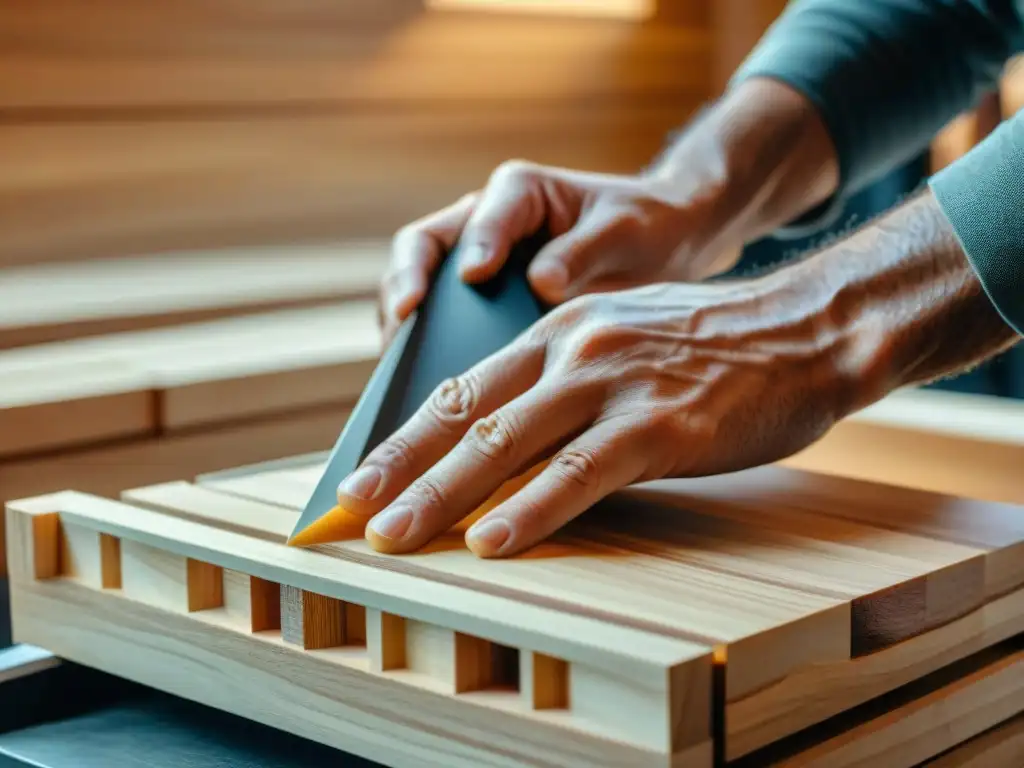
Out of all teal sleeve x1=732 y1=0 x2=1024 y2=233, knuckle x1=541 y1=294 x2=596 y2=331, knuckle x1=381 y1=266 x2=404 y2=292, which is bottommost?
knuckle x1=541 y1=294 x2=596 y2=331

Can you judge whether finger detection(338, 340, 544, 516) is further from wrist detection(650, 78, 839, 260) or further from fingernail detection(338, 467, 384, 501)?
wrist detection(650, 78, 839, 260)

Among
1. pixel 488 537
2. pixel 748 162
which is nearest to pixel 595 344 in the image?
pixel 488 537

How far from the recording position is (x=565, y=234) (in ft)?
3.22

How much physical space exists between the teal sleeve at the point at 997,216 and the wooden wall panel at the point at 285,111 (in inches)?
50.0

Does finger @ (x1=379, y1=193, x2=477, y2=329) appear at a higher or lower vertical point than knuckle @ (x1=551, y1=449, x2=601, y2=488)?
higher

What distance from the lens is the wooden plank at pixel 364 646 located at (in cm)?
54

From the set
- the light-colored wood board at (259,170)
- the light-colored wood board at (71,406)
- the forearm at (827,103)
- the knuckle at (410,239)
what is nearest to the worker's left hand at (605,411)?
the knuckle at (410,239)

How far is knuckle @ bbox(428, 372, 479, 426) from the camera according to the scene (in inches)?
30.2

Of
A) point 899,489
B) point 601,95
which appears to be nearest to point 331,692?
point 899,489

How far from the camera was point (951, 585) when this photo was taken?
0.67 meters

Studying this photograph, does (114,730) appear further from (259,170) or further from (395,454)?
(259,170)

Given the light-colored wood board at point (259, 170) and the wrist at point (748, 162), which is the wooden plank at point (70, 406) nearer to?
the light-colored wood board at point (259, 170)

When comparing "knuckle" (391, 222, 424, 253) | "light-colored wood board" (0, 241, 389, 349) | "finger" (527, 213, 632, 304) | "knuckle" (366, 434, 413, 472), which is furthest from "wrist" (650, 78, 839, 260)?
"light-colored wood board" (0, 241, 389, 349)

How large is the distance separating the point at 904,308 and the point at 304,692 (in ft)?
1.35
